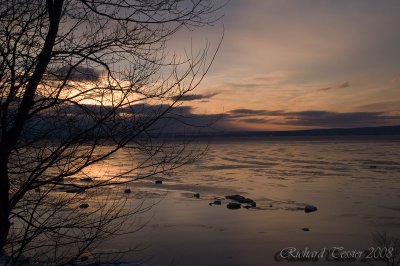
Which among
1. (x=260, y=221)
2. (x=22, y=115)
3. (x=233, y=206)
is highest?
(x=22, y=115)

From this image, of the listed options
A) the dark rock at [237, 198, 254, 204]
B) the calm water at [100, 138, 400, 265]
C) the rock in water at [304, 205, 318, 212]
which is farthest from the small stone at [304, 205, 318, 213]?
the dark rock at [237, 198, 254, 204]

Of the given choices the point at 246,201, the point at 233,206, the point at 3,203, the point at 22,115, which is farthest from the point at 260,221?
the point at 22,115

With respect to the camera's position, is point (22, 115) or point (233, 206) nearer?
point (22, 115)

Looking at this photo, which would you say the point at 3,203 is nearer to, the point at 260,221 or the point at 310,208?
the point at 260,221

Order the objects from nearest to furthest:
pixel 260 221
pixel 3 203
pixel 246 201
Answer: pixel 3 203 < pixel 260 221 < pixel 246 201

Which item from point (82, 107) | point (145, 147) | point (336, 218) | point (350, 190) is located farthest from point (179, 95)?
point (350, 190)

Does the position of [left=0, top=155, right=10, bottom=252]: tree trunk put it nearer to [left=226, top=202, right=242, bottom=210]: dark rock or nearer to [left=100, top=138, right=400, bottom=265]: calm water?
[left=100, top=138, right=400, bottom=265]: calm water

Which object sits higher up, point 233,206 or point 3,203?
point 3,203

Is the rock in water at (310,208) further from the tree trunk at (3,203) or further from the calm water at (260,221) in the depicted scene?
the tree trunk at (3,203)

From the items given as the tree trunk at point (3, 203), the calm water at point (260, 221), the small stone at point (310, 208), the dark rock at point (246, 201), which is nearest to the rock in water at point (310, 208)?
the small stone at point (310, 208)

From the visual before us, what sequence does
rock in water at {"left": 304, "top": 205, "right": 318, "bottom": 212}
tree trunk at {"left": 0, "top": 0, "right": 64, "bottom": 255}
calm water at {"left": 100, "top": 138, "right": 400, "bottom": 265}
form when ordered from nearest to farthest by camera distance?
tree trunk at {"left": 0, "top": 0, "right": 64, "bottom": 255}, calm water at {"left": 100, "top": 138, "right": 400, "bottom": 265}, rock in water at {"left": 304, "top": 205, "right": 318, "bottom": 212}

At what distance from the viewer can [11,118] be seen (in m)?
3.65

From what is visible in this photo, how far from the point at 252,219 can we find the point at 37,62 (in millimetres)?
15995

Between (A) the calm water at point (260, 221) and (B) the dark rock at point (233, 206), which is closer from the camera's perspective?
(A) the calm water at point (260, 221)
